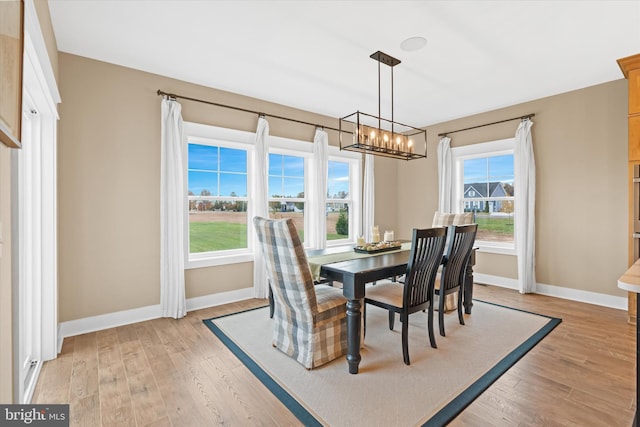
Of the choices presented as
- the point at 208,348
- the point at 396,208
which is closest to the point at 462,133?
the point at 396,208

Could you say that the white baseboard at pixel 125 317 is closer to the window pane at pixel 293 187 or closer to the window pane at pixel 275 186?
the window pane at pixel 275 186

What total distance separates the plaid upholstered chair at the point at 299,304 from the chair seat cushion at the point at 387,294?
336mm

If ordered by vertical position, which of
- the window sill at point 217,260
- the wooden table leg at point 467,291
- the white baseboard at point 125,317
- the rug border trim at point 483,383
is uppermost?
the window sill at point 217,260

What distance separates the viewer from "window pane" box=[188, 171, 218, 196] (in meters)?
3.85

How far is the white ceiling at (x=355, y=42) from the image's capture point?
2346 mm

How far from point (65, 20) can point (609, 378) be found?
16.1ft

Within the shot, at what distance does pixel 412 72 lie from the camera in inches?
135

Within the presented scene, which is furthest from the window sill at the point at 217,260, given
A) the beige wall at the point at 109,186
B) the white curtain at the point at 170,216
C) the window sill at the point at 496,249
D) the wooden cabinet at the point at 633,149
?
the wooden cabinet at the point at 633,149

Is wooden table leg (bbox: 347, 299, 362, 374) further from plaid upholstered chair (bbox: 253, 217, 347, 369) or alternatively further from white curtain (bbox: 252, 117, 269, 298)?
white curtain (bbox: 252, 117, 269, 298)

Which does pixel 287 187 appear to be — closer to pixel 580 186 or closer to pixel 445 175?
pixel 445 175

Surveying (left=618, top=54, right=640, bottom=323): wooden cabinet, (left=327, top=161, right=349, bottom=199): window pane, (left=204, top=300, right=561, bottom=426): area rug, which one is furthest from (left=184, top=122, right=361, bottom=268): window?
(left=618, top=54, right=640, bottom=323): wooden cabinet

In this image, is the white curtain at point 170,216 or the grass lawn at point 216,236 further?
the grass lawn at point 216,236

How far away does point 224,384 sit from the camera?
2.16 metres

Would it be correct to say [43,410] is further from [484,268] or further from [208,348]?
[484,268]
